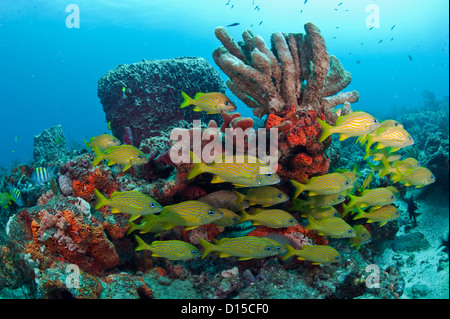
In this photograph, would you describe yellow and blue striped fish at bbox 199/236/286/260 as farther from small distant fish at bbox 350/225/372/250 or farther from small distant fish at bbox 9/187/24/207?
small distant fish at bbox 9/187/24/207

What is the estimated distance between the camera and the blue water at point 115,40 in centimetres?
4506

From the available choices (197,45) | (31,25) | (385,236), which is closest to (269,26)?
(197,45)

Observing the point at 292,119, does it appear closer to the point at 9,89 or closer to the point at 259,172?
the point at 259,172

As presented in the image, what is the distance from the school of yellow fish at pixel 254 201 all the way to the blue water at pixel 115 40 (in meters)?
18.4

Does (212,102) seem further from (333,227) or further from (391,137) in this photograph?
(391,137)

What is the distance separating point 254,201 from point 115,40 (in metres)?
74.3

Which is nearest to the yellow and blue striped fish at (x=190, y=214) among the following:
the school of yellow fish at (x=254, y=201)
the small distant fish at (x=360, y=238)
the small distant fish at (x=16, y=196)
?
the school of yellow fish at (x=254, y=201)

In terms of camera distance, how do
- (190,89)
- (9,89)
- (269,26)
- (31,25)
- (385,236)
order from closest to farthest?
(385,236) < (190,89) < (31,25) < (269,26) < (9,89)

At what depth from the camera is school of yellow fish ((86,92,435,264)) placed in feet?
9.84

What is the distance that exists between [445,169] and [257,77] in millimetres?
5067

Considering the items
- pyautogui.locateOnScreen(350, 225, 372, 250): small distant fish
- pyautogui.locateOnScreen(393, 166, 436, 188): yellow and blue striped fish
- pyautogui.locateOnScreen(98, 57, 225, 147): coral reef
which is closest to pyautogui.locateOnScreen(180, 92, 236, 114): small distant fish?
pyautogui.locateOnScreen(350, 225, 372, 250): small distant fish

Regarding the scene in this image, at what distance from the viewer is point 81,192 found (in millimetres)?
4086

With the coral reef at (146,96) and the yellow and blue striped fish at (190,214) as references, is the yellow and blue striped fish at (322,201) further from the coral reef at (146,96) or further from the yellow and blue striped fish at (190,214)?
the coral reef at (146,96)

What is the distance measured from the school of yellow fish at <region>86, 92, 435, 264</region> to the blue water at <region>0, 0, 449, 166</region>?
18.4 m
